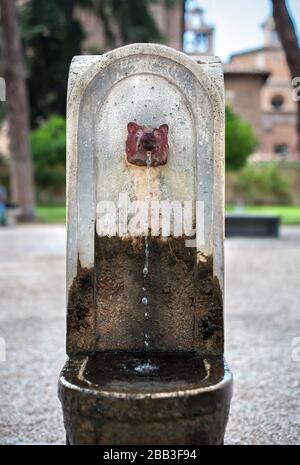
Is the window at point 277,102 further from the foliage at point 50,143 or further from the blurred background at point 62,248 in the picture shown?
the foliage at point 50,143

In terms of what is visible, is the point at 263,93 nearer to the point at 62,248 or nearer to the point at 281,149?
the point at 281,149

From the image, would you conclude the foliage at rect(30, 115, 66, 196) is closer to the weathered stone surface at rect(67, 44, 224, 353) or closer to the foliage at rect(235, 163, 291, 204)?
the foliage at rect(235, 163, 291, 204)

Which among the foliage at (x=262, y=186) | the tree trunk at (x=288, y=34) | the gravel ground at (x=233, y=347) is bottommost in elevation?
the gravel ground at (x=233, y=347)

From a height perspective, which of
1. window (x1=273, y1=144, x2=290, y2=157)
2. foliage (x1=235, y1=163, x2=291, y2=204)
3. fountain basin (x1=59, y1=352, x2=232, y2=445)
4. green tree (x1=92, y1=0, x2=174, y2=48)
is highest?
green tree (x1=92, y1=0, x2=174, y2=48)

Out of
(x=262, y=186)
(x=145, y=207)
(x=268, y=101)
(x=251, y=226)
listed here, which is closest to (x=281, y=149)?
(x=268, y=101)

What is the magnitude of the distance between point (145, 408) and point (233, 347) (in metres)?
3.25

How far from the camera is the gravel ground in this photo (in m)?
3.70

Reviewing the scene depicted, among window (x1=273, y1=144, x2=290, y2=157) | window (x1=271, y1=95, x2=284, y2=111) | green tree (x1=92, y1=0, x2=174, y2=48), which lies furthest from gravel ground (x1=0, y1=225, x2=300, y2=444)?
window (x1=271, y1=95, x2=284, y2=111)

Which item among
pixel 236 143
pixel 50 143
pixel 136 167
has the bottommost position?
pixel 136 167

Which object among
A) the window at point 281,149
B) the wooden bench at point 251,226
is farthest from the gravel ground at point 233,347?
the window at point 281,149

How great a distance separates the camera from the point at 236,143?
741 inches

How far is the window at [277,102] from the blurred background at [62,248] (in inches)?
549

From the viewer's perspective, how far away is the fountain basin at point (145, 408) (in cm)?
235

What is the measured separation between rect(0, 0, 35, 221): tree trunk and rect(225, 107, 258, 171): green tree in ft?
19.2
